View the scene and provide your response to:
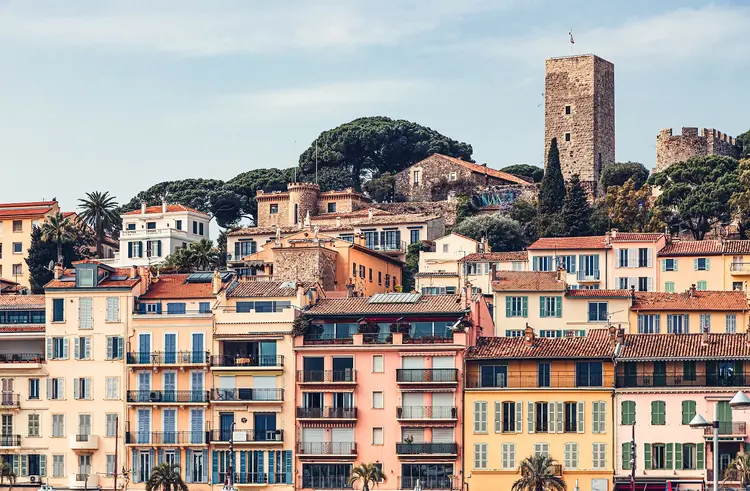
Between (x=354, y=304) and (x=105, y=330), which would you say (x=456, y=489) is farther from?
(x=105, y=330)

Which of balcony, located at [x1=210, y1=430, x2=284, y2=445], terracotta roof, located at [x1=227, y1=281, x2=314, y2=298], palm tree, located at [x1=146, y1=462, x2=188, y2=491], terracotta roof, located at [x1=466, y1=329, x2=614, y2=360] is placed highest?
terracotta roof, located at [x1=227, y1=281, x2=314, y2=298]

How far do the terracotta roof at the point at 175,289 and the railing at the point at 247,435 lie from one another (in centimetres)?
832

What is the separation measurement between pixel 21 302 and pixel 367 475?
24.5m

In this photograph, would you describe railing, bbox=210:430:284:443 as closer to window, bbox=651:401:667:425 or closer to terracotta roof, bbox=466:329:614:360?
terracotta roof, bbox=466:329:614:360

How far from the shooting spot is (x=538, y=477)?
258ft

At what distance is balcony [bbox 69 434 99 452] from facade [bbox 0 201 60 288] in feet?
137

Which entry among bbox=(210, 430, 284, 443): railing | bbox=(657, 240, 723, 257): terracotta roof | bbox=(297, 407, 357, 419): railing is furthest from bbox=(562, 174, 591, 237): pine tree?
bbox=(210, 430, 284, 443): railing

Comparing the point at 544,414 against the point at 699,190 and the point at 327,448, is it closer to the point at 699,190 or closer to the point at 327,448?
the point at 327,448

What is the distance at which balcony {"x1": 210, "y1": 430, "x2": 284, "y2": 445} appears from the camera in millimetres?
85500

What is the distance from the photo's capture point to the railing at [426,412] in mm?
83312

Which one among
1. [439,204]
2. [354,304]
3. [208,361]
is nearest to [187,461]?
[208,361]

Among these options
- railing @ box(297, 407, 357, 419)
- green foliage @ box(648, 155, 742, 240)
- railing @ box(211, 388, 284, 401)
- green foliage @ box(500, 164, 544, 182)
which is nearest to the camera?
railing @ box(297, 407, 357, 419)

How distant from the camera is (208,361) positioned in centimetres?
8775

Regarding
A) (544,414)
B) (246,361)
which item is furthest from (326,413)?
(544,414)
